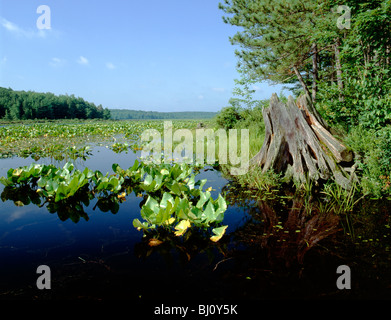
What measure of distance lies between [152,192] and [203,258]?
95.8 inches

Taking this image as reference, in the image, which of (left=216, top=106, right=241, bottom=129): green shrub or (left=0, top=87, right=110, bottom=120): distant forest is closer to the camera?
(left=216, top=106, right=241, bottom=129): green shrub

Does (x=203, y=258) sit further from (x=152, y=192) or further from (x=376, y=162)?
(x=376, y=162)

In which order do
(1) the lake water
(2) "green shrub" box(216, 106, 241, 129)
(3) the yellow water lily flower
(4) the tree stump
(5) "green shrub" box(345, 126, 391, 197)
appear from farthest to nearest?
(2) "green shrub" box(216, 106, 241, 129) < (4) the tree stump < (5) "green shrub" box(345, 126, 391, 197) < (3) the yellow water lily flower < (1) the lake water

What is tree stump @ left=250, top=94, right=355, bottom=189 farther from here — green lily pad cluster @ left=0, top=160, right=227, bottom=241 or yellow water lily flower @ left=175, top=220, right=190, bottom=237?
yellow water lily flower @ left=175, top=220, right=190, bottom=237

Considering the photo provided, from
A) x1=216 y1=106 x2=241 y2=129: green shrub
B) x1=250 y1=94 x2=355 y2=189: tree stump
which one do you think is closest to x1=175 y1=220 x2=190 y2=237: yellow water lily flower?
x1=250 y1=94 x2=355 y2=189: tree stump

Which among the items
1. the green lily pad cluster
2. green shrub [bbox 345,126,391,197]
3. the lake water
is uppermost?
green shrub [bbox 345,126,391,197]

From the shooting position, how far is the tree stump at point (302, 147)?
17.2 ft

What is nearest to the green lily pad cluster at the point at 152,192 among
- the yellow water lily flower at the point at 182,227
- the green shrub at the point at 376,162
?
the yellow water lily flower at the point at 182,227

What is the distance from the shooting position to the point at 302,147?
18.1ft

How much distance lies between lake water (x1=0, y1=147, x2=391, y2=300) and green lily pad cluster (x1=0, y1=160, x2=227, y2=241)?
0.26 meters

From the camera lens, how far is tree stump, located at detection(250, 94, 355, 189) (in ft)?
17.2

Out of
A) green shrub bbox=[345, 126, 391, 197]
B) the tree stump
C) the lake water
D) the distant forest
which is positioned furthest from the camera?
the distant forest
